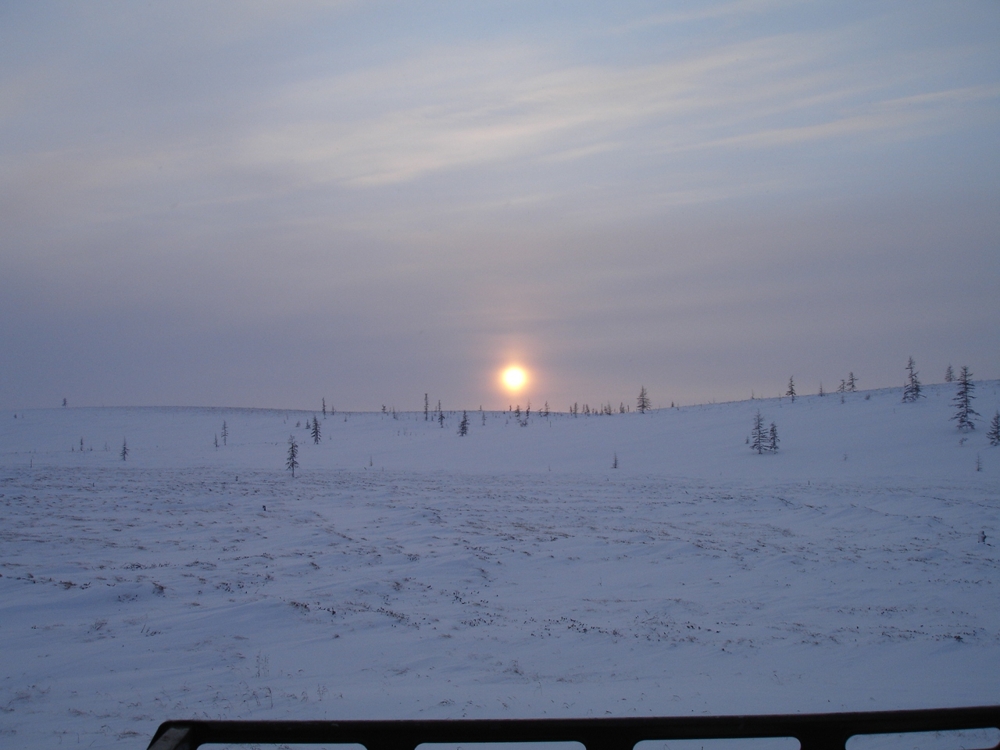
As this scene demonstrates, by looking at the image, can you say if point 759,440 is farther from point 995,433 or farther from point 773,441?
point 995,433

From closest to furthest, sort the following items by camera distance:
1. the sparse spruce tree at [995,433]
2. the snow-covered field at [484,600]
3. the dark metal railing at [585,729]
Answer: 1. the dark metal railing at [585,729]
2. the snow-covered field at [484,600]
3. the sparse spruce tree at [995,433]

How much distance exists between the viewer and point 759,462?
48188 mm

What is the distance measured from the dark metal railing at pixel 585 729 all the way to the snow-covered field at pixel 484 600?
20.8 ft

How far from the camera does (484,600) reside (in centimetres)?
1427

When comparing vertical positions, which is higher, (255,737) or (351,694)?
(255,737)

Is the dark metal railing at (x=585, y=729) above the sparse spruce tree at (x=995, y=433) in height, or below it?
above

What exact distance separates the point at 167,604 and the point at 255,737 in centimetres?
1298

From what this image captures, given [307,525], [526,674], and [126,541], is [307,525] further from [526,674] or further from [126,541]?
[526,674]

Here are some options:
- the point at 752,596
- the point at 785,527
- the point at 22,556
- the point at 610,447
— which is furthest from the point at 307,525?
the point at 610,447

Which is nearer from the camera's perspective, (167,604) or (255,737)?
(255,737)

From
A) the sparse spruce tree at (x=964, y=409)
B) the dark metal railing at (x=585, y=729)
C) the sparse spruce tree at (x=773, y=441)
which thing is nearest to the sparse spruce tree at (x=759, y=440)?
the sparse spruce tree at (x=773, y=441)

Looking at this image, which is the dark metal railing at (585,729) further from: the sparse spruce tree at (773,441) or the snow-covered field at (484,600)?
the sparse spruce tree at (773,441)

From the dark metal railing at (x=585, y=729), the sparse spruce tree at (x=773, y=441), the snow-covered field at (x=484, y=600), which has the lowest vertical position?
the snow-covered field at (x=484, y=600)

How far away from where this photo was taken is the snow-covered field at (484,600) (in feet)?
28.7
